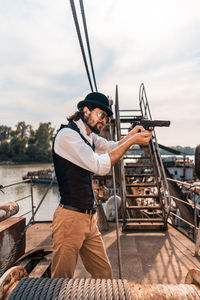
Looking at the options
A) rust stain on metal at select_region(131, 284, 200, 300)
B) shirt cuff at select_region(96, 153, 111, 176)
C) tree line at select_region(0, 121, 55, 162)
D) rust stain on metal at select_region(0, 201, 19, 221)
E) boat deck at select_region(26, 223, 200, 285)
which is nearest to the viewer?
rust stain on metal at select_region(131, 284, 200, 300)

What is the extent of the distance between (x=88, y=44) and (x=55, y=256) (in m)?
2.37

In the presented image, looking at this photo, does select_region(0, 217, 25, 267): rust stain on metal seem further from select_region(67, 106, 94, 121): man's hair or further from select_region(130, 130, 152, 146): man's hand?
select_region(130, 130, 152, 146): man's hand

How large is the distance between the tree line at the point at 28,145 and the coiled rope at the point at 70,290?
97407 mm

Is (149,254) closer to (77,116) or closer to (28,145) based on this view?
(77,116)

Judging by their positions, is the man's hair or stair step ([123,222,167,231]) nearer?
the man's hair

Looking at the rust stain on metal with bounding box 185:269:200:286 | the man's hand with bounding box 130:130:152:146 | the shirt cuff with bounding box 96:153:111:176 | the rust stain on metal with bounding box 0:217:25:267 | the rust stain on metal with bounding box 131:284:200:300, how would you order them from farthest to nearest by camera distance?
the rust stain on metal with bounding box 0:217:25:267
the man's hand with bounding box 130:130:152:146
the shirt cuff with bounding box 96:153:111:176
the rust stain on metal with bounding box 185:269:200:286
the rust stain on metal with bounding box 131:284:200:300

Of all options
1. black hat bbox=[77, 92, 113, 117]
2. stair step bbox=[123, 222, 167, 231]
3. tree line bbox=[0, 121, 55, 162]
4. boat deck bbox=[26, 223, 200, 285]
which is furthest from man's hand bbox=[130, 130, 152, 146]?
tree line bbox=[0, 121, 55, 162]

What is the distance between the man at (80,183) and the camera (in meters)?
1.72

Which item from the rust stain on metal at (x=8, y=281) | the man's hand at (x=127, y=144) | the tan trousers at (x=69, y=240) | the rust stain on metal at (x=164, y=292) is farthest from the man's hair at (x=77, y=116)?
the rust stain on metal at (x=164, y=292)

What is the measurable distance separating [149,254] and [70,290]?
10.3ft

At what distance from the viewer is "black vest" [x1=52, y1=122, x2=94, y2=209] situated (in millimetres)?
1825

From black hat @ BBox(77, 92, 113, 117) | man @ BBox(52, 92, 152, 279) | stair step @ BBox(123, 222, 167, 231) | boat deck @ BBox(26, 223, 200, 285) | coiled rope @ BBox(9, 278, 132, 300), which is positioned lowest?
boat deck @ BBox(26, 223, 200, 285)

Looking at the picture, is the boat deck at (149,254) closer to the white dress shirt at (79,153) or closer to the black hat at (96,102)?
the white dress shirt at (79,153)

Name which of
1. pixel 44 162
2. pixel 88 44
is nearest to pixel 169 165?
pixel 88 44
